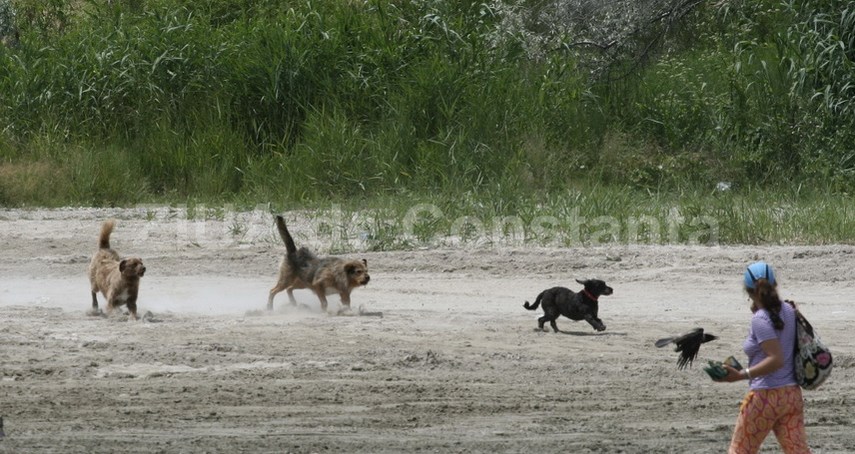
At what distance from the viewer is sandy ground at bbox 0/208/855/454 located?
705 centimetres

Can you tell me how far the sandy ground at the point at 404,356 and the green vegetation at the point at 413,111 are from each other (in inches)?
139

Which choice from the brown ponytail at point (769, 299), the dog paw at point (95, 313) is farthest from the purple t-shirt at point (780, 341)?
the dog paw at point (95, 313)

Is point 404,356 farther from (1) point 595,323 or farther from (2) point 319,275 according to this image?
(2) point 319,275

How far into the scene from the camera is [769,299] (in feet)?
18.2

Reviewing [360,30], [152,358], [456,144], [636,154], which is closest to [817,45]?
[636,154]

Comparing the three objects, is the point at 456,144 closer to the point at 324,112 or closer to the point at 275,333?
the point at 324,112

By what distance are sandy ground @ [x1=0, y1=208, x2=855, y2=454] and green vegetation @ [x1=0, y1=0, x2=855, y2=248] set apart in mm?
3543

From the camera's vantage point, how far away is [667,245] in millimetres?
13555

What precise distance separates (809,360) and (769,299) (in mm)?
295

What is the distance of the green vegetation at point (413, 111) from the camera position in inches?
681

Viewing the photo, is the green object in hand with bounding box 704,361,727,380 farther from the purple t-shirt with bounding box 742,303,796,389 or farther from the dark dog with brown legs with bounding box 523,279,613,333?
the dark dog with brown legs with bounding box 523,279,613,333

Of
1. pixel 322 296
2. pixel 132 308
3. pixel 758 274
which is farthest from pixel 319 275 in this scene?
pixel 758 274

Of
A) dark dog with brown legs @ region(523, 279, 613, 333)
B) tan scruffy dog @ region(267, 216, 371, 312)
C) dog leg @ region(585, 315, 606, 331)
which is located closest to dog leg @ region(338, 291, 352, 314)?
tan scruffy dog @ region(267, 216, 371, 312)

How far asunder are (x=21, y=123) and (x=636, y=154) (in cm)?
809
